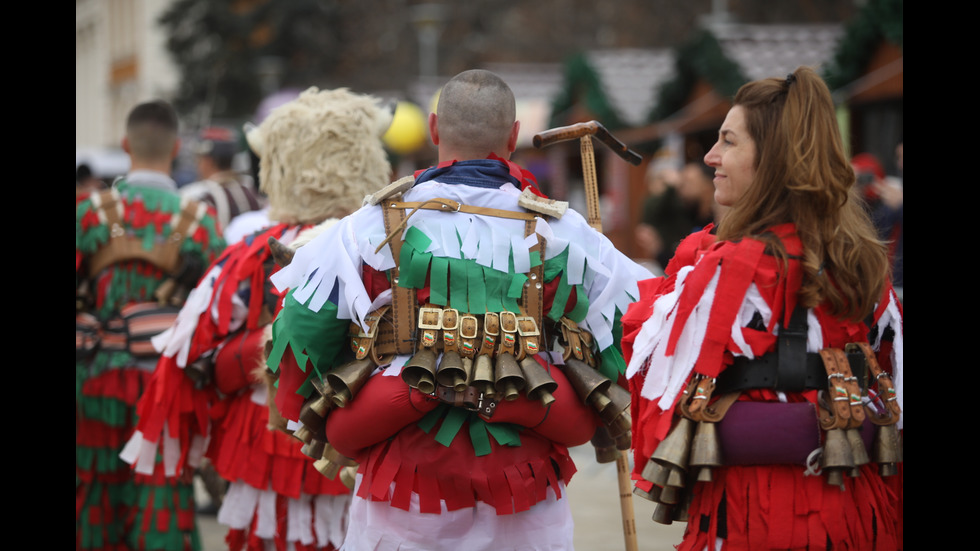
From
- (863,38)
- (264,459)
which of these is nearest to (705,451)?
(264,459)

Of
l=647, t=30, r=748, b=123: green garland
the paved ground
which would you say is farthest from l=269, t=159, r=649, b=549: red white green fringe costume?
l=647, t=30, r=748, b=123: green garland

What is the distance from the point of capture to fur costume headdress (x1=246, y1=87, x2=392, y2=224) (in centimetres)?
430

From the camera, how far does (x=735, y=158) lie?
9.27 feet

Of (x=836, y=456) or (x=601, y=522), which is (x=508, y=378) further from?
(x=601, y=522)

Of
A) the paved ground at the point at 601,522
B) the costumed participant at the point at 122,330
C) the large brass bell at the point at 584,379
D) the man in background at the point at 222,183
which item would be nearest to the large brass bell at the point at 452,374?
the large brass bell at the point at 584,379

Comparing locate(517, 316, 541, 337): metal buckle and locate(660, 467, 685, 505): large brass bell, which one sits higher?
locate(517, 316, 541, 337): metal buckle

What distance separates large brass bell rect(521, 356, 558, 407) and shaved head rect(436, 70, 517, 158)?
65 cm

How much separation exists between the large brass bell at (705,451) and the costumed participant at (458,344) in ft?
1.44

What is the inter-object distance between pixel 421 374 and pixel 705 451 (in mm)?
762

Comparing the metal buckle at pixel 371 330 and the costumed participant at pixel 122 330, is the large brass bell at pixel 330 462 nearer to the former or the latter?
the metal buckle at pixel 371 330

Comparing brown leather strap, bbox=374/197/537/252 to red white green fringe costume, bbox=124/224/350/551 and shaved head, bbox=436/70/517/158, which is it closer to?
shaved head, bbox=436/70/517/158

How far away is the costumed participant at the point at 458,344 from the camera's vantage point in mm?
2949

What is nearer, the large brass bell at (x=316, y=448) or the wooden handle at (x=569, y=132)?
the large brass bell at (x=316, y=448)

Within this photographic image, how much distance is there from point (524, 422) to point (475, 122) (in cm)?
87
